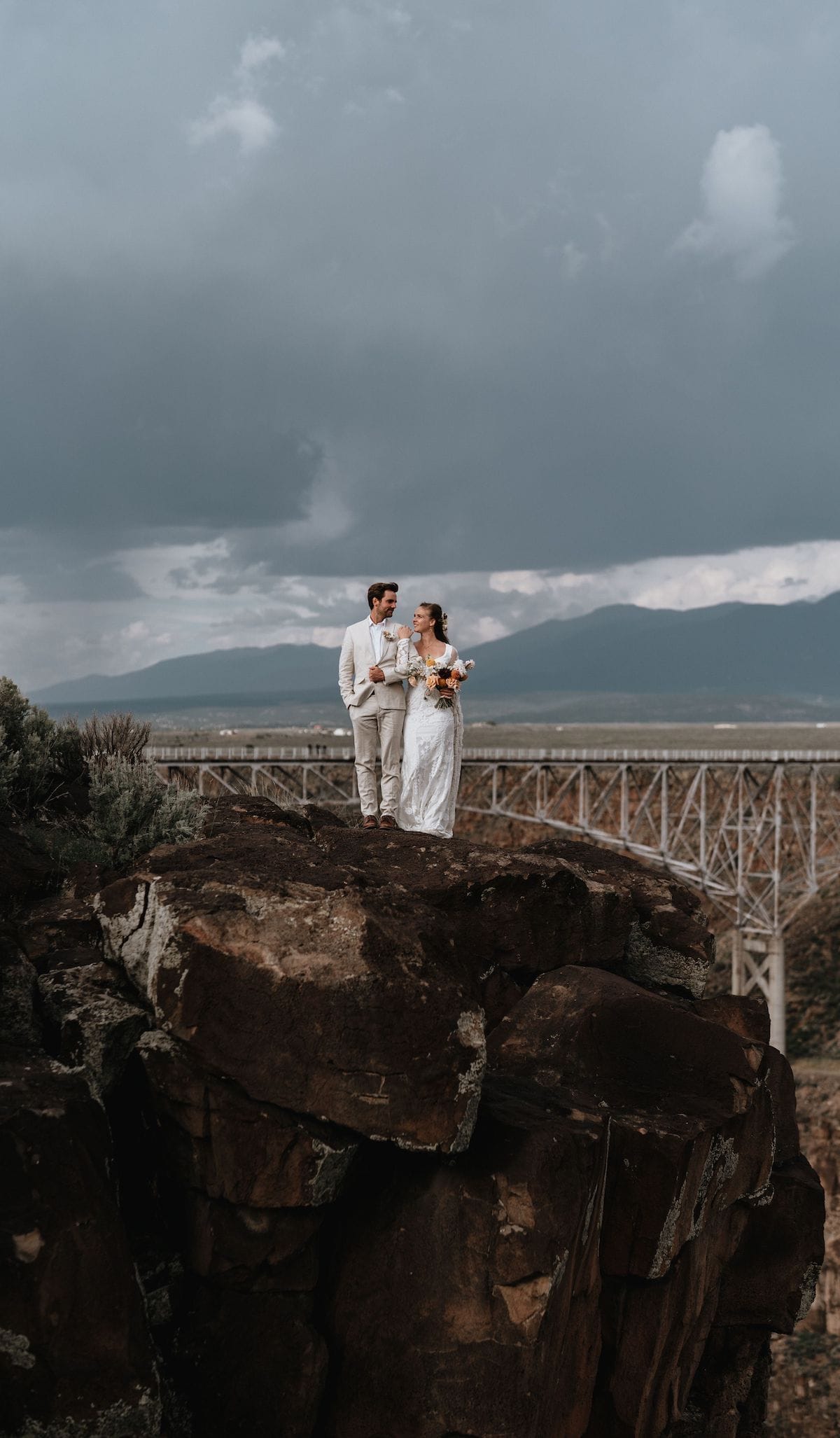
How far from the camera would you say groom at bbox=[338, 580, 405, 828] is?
13.6 m

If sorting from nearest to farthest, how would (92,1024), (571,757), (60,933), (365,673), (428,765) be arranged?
1. (92,1024)
2. (60,933)
3. (365,673)
4. (428,765)
5. (571,757)

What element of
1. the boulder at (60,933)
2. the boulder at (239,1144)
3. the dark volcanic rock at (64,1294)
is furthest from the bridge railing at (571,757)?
the dark volcanic rock at (64,1294)

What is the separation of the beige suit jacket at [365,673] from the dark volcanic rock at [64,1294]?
834 cm

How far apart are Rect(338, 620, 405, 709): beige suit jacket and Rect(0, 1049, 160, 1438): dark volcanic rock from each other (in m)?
8.34

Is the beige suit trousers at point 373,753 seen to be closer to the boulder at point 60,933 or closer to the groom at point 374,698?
the groom at point 374,698

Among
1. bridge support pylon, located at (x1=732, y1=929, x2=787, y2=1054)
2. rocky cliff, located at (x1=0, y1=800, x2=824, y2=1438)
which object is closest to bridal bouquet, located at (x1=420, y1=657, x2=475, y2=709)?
rocky cliff, located at (x1=0, y1=800, x2=824, y2=1438)

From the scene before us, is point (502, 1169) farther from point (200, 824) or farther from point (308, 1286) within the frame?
point (200, 824)

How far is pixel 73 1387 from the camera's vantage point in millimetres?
5242

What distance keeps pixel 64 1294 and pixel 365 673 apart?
29.3 feet

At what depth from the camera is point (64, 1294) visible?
17.2 feet

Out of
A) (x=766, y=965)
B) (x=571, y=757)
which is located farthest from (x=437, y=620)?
(x=766, y=965)

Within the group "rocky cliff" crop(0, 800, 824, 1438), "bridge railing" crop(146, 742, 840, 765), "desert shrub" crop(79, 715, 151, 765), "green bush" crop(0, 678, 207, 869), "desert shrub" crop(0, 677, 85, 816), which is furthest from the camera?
"bridge railing" crop(146, 742, 840, 765)

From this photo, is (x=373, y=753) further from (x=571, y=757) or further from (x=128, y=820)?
(x=571, y=757)

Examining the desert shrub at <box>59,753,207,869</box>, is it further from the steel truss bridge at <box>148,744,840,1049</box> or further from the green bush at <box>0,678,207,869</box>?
the steel truss bridge at <box>148,744,840,1049</box>
